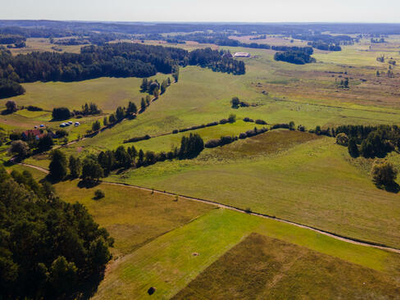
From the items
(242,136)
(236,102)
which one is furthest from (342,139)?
(236,102)

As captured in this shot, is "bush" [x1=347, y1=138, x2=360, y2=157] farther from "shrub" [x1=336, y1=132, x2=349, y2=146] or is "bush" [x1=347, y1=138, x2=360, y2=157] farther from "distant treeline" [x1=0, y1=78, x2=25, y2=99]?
"distant treeline" [x1=0, y1=78, x2=25, y2=99]

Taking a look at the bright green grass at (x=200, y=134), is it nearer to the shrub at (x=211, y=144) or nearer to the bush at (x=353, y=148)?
the shrub at (x=211, y=144)

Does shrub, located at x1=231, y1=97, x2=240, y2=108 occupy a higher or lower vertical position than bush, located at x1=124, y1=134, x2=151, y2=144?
higher

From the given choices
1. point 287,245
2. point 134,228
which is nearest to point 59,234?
point 134,228

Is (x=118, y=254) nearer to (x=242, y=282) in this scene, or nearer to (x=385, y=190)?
(x=242, y=282)

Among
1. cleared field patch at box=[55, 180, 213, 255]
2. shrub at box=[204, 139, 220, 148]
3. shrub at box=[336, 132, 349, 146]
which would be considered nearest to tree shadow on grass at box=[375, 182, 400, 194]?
shrub at box=[336, 132, 349, 146]
